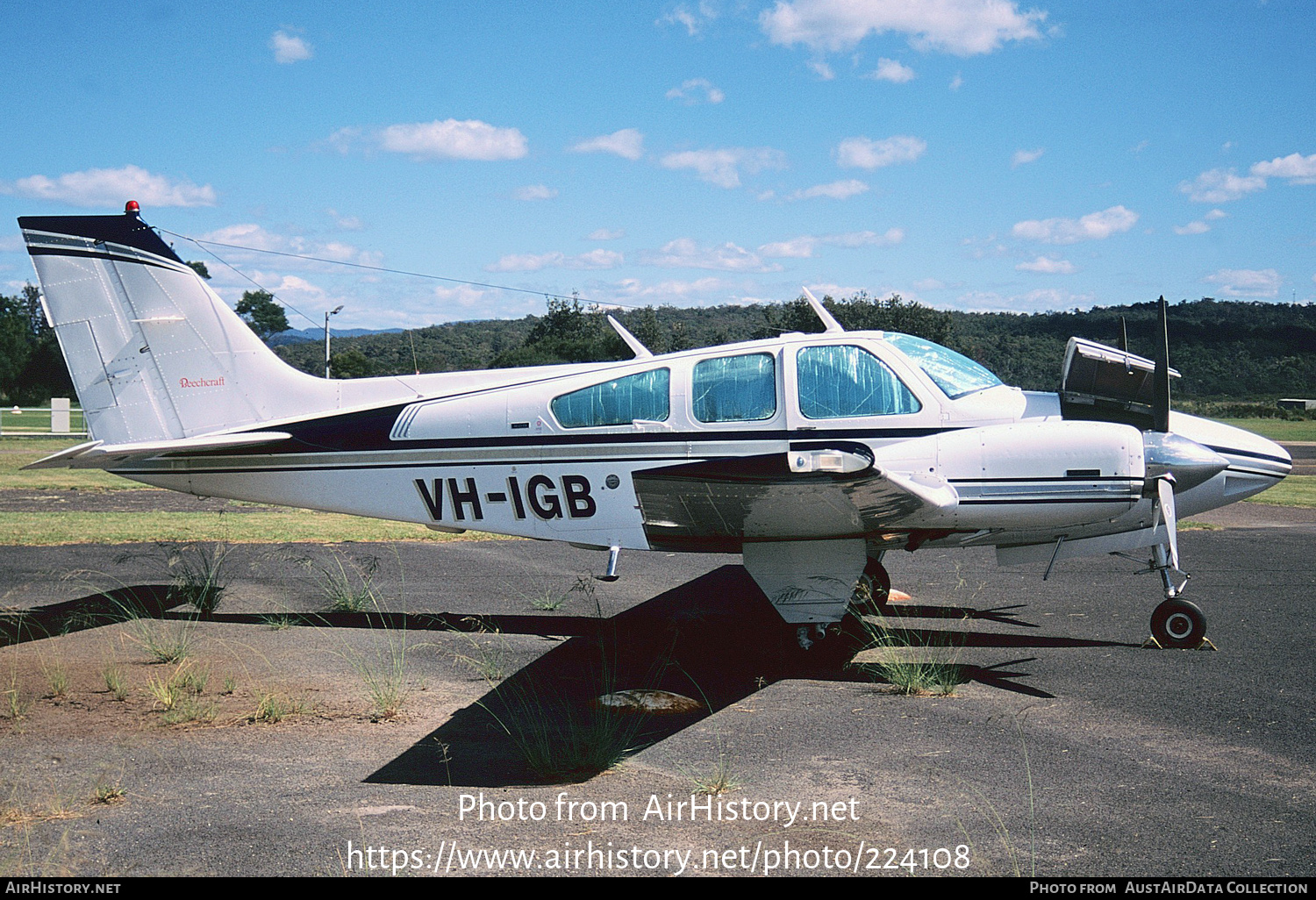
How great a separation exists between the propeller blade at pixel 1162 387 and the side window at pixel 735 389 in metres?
3.11

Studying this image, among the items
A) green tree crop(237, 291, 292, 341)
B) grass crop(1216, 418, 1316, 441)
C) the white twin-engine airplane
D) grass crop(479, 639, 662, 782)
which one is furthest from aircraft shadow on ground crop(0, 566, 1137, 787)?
green tree crop(237, 291, 292, 341)

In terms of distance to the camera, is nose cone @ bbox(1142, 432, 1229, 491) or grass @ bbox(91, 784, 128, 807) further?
nose cone @ bbox(1142, 432, 1229, 491)

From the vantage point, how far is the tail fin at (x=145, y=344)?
29.4ft

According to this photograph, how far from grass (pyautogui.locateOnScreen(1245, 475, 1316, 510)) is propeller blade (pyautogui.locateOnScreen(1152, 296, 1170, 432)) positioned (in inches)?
527

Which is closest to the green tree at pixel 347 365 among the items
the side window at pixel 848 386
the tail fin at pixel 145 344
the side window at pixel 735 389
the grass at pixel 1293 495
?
the tail fin at pixel 145 344

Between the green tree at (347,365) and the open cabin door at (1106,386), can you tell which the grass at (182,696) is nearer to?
the open cabin door at (1106,386)

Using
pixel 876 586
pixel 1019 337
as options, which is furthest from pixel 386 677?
pixel 1019 337

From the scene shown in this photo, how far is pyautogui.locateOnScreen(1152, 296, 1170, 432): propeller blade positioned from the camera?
7.41 metres

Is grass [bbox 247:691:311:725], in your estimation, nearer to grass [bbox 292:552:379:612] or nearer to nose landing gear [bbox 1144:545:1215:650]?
grass [bbox 292:552:379:612]

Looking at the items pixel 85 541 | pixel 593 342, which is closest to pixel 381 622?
pixel 85 541

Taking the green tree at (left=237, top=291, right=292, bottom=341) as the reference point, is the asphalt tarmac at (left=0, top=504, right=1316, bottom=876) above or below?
below

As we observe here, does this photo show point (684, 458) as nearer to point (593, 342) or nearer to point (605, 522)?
point (605, 522)

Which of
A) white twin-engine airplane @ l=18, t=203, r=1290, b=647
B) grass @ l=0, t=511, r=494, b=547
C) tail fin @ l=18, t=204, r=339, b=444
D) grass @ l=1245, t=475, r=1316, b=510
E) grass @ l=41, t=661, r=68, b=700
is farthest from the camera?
grass @ l=1245, t=475, r=1316, b=510

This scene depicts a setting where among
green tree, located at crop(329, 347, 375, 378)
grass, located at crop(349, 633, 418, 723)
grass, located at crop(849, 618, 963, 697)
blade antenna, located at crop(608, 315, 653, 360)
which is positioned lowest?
grass, located at crop(849, 618, 963, 697)
